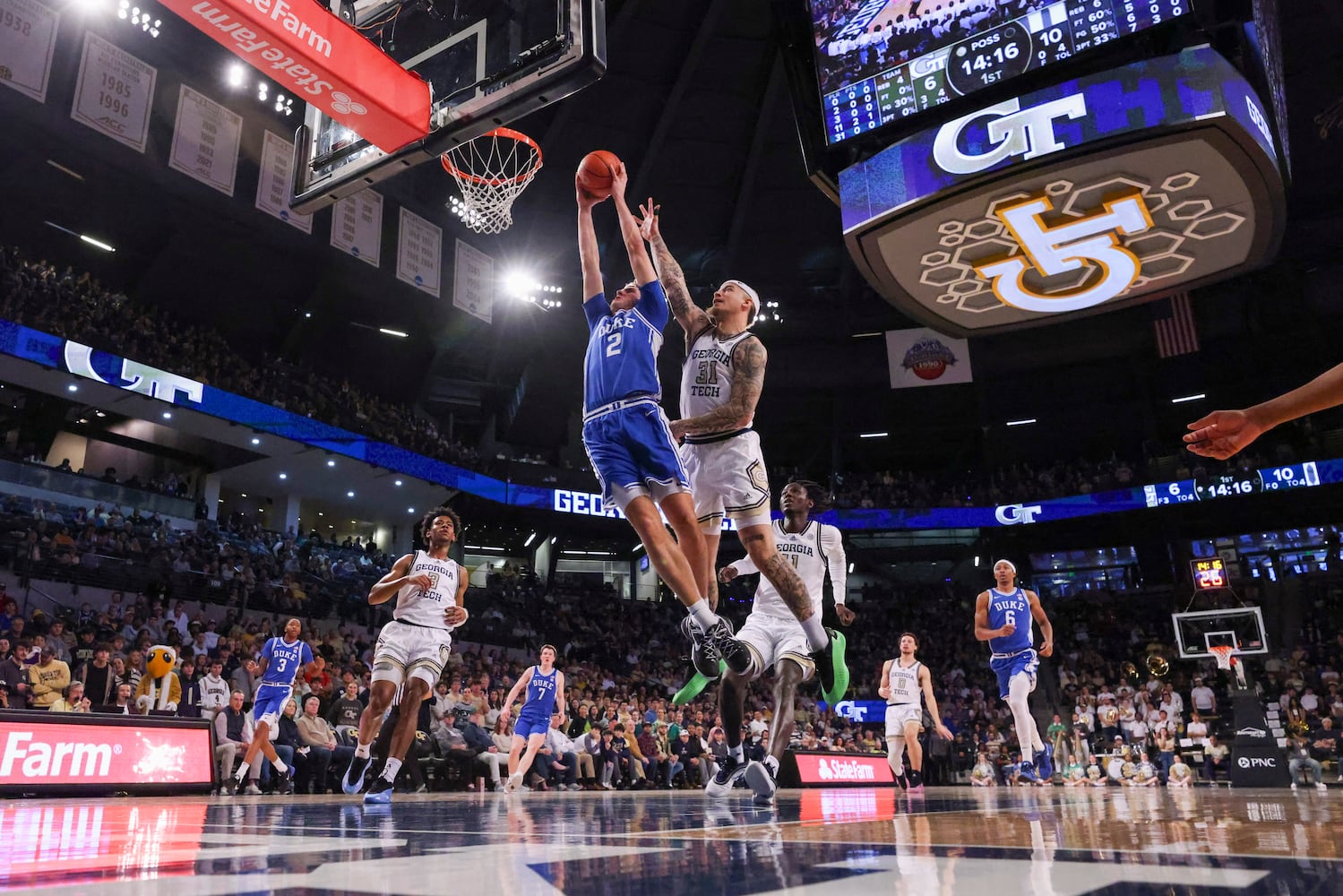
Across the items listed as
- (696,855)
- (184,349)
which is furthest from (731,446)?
(184,349)

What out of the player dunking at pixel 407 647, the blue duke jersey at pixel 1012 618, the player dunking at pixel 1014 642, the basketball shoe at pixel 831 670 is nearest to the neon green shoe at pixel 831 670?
the basketball shoe at pixel 831 670

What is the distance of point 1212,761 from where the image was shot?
1489 centimetres

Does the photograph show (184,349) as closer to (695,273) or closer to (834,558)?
(695,273)

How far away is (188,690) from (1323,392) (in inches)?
482

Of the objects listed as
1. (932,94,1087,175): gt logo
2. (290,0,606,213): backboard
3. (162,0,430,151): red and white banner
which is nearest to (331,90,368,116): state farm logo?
(162,0,430,151): red and white banner

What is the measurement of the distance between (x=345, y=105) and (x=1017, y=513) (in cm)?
2781

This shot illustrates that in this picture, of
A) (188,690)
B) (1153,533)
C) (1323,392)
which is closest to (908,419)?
(1153,533)

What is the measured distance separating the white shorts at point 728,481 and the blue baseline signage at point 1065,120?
5.90 metres

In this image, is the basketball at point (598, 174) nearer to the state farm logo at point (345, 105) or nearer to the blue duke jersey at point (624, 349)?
the blue duke jersey at point (624, 349)

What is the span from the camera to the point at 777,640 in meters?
5.45

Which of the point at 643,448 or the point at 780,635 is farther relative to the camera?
the point at 780,635

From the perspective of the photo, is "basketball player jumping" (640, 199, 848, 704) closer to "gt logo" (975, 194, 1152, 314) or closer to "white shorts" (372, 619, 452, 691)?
"white shorts" (372, 619, 452, 691)

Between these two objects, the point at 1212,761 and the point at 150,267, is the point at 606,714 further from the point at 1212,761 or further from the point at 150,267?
the point at 150,267

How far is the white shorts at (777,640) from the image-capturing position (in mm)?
5355
